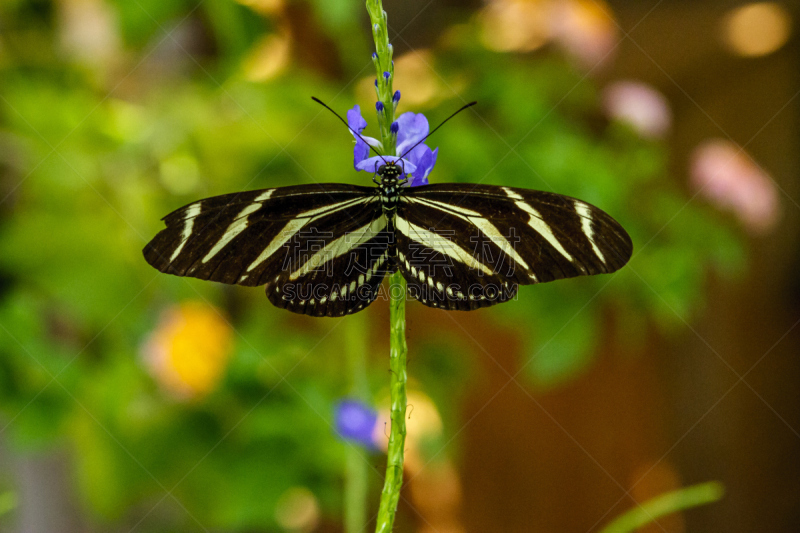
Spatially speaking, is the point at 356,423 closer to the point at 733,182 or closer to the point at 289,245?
the point at 289,245

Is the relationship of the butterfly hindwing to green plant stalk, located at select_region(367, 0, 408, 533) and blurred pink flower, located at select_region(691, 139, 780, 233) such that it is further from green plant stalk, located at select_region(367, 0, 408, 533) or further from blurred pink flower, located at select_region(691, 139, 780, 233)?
blurred pink flower, located at select_region(691, 139, 780, 233)

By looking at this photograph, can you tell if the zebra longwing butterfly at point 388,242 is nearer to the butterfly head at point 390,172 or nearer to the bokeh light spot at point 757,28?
the butterfly head at point 390,172

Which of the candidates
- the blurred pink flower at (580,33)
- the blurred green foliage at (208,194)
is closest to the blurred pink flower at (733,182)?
the blurred green foliage at (208,194)

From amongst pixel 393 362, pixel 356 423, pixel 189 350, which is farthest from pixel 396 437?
pixel 189 350

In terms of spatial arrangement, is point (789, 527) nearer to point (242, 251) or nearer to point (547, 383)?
point (547, 383)

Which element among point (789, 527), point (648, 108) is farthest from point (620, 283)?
point (789, 527)

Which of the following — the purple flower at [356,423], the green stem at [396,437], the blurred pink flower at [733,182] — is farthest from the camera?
the blurred pink flower at [733,182]

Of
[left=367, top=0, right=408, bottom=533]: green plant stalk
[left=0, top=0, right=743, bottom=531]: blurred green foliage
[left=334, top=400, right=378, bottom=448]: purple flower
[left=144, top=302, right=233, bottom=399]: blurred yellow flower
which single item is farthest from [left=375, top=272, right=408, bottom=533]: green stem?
[left=144, top=302, right=233, bottom=399]: blurred yellow flower
